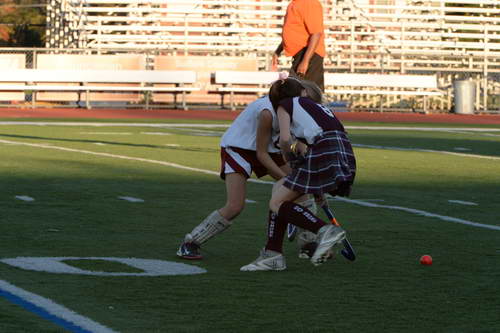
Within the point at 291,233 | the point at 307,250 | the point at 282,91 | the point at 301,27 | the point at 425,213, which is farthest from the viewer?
the point at 301,27

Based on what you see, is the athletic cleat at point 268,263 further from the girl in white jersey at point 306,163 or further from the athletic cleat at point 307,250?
the athletic cleat at point 307,250

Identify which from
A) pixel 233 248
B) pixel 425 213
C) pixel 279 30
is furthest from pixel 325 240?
pixel 279 30

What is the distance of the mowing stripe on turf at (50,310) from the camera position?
202 inches

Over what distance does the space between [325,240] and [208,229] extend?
3.01 feet

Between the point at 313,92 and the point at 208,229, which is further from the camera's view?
the point at 208,229

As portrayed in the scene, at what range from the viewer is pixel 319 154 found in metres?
6.80

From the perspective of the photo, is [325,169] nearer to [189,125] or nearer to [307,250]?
[307,250]

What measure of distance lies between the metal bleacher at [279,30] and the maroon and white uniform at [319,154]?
2769cm

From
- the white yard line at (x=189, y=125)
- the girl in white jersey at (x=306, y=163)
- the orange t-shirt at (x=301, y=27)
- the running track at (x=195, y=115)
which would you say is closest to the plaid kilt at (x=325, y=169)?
the girl in white jersey at (x=306, y=163)

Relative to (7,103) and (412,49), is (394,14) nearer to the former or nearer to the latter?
(412,49)

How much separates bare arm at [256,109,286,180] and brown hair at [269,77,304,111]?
0.07m

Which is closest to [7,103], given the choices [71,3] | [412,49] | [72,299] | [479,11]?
[71,3]

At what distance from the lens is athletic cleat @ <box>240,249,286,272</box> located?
6.81 metres

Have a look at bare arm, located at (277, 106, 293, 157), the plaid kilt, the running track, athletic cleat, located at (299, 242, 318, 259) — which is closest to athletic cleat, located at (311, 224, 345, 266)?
the plaid kilt
